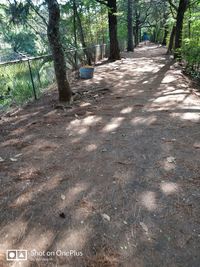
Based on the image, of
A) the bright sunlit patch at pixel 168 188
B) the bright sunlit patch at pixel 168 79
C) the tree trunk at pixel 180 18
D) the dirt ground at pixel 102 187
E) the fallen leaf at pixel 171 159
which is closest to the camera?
the dirt ground at pixel 102 187

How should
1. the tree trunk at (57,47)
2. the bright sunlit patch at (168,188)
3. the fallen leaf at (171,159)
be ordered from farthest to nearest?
the tree trunk at (57,47)
the fallen leaf at (171,159)
the bright sunlit patch at (168,188)

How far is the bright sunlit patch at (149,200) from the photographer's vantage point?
7.97ft

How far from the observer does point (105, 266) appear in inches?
72.2

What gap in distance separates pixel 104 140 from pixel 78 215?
1742 millimetres

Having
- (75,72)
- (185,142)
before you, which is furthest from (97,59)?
(185,142)

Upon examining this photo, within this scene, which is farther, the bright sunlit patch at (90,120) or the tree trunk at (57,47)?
the tree trunk at (57,47)

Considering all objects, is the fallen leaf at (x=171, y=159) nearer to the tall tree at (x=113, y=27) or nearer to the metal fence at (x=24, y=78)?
the metal fence at (x=24, y=78)

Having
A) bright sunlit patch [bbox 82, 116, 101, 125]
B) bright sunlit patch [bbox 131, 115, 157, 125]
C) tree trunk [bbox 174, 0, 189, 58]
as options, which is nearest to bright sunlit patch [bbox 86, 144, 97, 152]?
bright sunlit patch [bbox 82, 116, 101, 125]

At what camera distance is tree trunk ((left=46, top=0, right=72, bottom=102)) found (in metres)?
5.21

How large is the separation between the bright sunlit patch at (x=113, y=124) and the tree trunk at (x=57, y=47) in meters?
1.65

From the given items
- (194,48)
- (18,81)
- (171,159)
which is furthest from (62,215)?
(194,48)

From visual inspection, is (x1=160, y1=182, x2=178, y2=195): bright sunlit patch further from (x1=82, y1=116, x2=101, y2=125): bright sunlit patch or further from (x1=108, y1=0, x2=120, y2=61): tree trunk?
(x1=108, y1=0, x2=120, y2=61): tree trunk

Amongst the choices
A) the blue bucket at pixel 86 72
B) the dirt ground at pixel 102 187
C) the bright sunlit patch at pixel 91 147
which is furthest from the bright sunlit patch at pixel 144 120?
the blue bucket at pixel 86 72

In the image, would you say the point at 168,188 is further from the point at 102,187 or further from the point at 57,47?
the point at 57,47
